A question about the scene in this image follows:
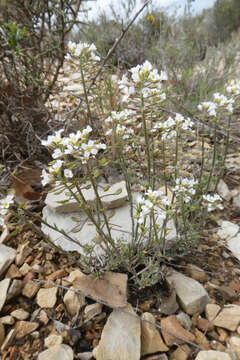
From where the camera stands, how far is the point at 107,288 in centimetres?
167

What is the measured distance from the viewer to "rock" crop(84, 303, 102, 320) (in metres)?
1.63

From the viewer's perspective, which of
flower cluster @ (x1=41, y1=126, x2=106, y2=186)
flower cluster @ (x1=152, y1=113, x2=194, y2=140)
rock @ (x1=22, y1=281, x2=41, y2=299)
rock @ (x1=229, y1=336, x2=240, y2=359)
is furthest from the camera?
rock @ (x1=22, y1=281, x2=41, y2=299)

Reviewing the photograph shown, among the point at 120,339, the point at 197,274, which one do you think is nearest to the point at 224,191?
the point at 197,274

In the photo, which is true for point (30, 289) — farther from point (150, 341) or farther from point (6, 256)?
point (150, 341)

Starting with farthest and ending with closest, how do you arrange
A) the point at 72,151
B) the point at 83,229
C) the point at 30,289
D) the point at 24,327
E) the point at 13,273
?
the point at 83,229
the point at 13,273
the point at 30,289
the point at 24,327
the point at 72,151

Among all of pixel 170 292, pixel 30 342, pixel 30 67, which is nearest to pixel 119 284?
pixel 170 292

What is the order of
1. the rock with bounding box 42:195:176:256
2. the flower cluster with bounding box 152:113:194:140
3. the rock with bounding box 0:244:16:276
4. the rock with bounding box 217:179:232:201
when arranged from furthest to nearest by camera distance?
the rock with bounding box 217:179:232:201
the rock with bounding box 42:195:176:256
the rock with bounding box 0:244:16:276
the flower cluster with bounding box 152:113:194:140

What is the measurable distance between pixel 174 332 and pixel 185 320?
0.52 feet

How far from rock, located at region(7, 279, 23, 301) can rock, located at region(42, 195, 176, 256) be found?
0.39m

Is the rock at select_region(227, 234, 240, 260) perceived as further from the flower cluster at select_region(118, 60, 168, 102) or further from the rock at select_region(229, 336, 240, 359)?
the flower cluster at select_region(118, 60, 168, 102)

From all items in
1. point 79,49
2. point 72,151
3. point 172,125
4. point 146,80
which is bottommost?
point 172,125

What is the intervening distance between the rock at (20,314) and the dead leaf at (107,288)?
1.28ft

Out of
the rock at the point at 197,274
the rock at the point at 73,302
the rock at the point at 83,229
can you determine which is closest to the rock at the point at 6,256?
the rock at the point at 83,229

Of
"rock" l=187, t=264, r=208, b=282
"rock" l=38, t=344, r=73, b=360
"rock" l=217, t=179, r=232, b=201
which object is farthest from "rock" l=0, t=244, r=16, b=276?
"rock" l=217, t=179, r=232, b=201
